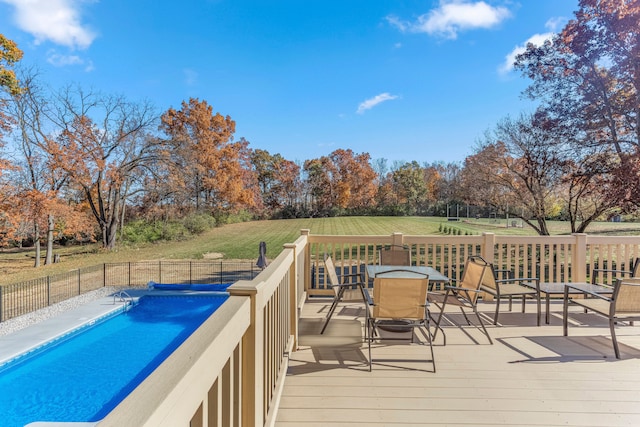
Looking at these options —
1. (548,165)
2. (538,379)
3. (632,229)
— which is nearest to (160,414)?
(538,379)

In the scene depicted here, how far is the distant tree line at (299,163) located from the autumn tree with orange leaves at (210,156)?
98 millimetres

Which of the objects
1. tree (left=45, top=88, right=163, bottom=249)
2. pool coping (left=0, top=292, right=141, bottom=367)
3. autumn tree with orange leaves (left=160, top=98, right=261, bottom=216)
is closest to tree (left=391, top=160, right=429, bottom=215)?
autumn tree with orange leaves (left=160, top=98, right=261, bottom=216)

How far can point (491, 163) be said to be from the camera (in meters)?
10.7

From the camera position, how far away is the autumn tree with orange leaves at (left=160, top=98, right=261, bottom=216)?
22359mm

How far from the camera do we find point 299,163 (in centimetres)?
3244

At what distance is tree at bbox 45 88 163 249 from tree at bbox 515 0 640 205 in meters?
18.0

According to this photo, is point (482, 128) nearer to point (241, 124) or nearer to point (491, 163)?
point (491, 163)

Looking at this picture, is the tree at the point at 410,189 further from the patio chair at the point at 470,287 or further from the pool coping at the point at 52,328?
the patio chair at the point at 470,287

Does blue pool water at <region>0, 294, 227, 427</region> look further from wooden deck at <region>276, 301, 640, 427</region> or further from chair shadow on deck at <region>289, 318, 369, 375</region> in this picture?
wooden deck at <region>276, 301, 640, 427</region>

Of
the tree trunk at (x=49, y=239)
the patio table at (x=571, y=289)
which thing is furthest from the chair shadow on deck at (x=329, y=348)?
the tree trunk at (x=49, y=239)

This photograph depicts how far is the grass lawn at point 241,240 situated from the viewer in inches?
540

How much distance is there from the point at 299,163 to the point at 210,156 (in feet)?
36.1

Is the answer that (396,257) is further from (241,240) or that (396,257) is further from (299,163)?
(299,163)

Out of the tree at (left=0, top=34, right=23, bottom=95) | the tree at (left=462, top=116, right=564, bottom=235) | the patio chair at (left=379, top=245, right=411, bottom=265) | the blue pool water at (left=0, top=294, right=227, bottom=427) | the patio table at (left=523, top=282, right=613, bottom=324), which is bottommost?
the blue pool water at (left=0, top=294, right=227, bottom=427)
